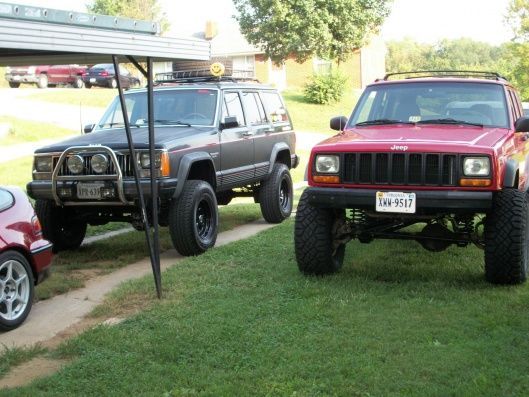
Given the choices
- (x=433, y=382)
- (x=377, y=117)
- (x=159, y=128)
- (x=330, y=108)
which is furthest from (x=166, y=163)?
(x=330, y=108)

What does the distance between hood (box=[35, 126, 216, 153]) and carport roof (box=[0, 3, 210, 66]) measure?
1079mm

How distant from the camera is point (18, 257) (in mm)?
5754

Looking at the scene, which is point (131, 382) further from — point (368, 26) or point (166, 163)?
point (368, 26)

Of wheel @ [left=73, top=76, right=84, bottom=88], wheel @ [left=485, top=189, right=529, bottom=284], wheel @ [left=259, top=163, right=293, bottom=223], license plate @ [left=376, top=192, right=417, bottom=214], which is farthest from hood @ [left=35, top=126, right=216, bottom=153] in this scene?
wheel @ [left=73, top=76, right=84, bottom=88]

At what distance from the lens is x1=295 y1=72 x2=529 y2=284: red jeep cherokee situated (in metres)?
6.21

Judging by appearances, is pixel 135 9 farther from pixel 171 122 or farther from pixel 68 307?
pixel 68 307

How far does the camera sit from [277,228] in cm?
1009

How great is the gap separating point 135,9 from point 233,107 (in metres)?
44.5

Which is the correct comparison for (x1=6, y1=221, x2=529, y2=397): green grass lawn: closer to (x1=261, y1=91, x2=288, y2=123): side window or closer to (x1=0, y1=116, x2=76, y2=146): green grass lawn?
(x1=261, y1=91, x2=288, y2=123): side window

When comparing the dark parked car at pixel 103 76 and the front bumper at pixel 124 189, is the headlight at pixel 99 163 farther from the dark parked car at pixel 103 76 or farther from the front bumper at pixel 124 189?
the dark parked car at pixel 103 76

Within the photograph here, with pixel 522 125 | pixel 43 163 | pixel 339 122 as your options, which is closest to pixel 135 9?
pixel 43 163

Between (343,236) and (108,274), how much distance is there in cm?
251

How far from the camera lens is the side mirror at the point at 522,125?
22.7 ft

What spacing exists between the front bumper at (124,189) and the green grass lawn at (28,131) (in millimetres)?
12724
